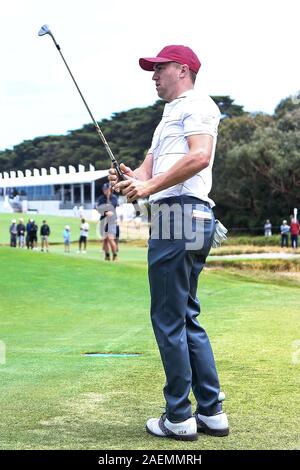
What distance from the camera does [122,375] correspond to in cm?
655

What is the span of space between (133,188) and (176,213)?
0.31 metres

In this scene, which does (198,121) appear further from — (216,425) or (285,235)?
(285,235)

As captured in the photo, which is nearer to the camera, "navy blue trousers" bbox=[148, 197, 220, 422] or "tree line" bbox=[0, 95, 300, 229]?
"navy blue trousers" bbox=[148, 197, 220, 422]

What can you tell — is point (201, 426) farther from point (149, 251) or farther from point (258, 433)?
point (149, 251)

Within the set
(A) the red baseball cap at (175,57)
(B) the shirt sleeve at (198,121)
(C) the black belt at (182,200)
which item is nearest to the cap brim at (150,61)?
(A) the red baseball cap at (175,57)

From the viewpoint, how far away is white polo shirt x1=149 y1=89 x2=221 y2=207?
4695 millimetres

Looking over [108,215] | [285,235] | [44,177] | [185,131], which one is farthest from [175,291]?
[44,177]

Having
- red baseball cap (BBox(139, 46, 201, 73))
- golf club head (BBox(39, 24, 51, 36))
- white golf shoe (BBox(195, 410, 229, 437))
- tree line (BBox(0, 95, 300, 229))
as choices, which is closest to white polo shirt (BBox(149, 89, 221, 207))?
red baseball cap (BBox(139, 46, 201, 73))

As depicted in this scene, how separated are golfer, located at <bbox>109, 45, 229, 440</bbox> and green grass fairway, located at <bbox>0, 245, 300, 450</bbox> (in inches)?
7.0

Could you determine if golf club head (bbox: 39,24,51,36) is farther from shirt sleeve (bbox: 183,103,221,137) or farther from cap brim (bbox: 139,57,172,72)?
shirt sleeve (bbox: 183,103,221,137)

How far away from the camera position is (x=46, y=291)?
19.1 meters

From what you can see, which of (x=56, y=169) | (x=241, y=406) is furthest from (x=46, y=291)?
(x=56, y=169)

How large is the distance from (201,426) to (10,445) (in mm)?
1225
